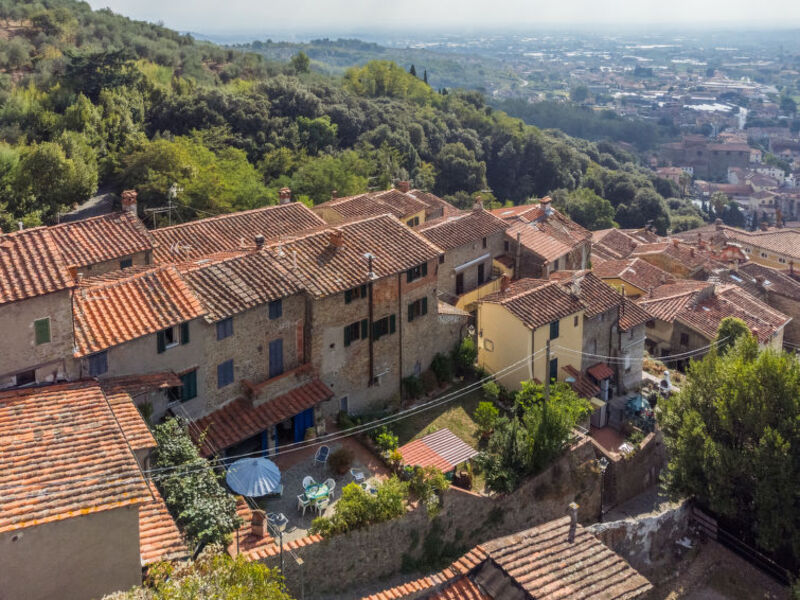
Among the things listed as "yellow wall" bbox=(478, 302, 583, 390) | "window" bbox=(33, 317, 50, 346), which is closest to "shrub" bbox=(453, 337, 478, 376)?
"yellow wall" bbox=(478, 302, 583, 390)

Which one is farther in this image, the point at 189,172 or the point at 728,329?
the point at 189,172

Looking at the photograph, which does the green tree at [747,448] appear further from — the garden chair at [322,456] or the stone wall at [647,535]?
the garden chair at [322,456]

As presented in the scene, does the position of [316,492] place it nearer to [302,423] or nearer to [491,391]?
[302,423]

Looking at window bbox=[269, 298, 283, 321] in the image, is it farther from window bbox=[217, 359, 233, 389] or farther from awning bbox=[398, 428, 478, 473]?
awning bbox=[398, 428, 478, 473]

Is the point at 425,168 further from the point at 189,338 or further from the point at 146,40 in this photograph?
the point at 189,338

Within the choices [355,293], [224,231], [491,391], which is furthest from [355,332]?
[224,231]

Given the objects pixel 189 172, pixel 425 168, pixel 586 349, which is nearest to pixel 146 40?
pixel 425 168

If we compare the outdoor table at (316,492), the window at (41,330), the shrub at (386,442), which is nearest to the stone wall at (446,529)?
the outdoor table at (316,492)
